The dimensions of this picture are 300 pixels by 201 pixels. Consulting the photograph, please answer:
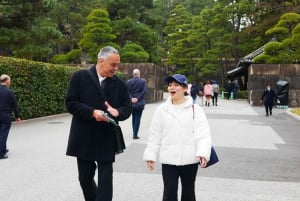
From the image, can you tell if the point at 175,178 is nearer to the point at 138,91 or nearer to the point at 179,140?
the point at 179,140

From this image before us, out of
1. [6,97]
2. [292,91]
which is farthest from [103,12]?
[6,97]

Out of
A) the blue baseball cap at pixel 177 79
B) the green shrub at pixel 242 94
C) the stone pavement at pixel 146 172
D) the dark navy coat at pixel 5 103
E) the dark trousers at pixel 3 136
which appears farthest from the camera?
the green shrub at pixel 242 94

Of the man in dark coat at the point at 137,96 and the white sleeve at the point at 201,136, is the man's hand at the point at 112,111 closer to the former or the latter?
the white sleeve at the point at 201,136

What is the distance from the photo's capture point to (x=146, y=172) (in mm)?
7066

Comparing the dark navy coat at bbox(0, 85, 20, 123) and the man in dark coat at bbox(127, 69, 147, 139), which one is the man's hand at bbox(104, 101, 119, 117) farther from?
the man in dark coat at bbox(127, 69, 147, 139)

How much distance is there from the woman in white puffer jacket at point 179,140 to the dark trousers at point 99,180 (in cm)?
42

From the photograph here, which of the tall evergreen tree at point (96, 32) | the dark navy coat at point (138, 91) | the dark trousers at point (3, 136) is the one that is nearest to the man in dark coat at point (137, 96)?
the dark navy coat at point (138, 91)

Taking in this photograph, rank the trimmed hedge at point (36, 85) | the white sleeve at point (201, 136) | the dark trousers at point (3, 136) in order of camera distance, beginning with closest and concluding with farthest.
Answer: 1. the white sleeve at point (201, 136)
2. the dark trousers at point (3, 136)
3. the trimmed hedge at point (36, 85)

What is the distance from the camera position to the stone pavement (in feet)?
18.5

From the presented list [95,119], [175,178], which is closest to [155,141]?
[175,178]

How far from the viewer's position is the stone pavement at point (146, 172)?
5.64 meters

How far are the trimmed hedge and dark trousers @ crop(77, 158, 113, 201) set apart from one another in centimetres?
1018

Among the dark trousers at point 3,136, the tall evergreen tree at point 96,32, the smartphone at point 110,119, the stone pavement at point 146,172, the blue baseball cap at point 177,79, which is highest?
the tall evergreen tree at point 96,32

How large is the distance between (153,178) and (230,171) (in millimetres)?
1466
